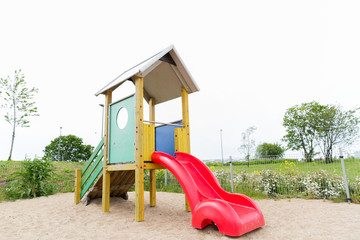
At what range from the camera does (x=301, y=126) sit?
82.6ft

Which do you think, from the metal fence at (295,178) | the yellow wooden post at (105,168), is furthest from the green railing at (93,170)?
the metal fence at (295,178)

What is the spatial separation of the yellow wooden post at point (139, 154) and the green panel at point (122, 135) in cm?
22

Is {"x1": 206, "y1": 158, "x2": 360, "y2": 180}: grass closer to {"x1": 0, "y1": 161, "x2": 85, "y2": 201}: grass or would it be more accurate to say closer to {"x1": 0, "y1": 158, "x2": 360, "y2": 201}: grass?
{"x1": 0, "y1": 158, "x2": 360, "y2": 201}: grass

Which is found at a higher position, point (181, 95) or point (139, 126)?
point (181, 95)

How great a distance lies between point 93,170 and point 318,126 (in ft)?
77.9

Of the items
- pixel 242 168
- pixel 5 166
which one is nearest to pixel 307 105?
pixel 242 168

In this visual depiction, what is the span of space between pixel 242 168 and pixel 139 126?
5.57 meters

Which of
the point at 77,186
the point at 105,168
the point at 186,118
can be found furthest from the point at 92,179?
the point at 186,118

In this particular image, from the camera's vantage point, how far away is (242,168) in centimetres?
929

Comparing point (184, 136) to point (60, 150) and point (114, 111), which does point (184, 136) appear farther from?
point (60, 150)

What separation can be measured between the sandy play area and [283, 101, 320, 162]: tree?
791 inches

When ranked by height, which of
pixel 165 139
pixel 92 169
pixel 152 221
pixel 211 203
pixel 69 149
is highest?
pixel 69 149

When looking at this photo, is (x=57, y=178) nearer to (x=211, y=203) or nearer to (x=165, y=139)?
(x=165, y=139)

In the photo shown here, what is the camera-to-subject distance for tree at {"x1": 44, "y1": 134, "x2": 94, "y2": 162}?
3838 centimetres
